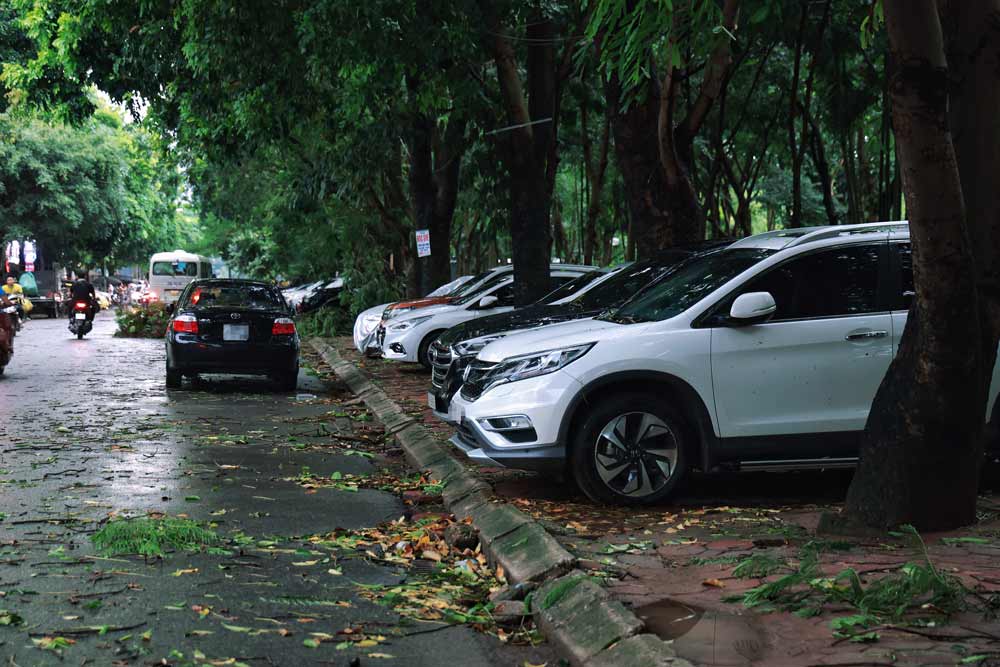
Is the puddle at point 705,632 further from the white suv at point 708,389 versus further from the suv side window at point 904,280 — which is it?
the suv side window at point 904,280

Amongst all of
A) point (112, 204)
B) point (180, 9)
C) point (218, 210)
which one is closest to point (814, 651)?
point (180, 9)

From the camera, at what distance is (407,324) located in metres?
18.7

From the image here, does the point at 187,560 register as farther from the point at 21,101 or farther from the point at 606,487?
the point at 21,101

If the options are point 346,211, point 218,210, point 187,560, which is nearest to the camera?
point 187,560

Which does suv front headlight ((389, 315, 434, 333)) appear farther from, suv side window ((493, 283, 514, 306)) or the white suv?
the white suv

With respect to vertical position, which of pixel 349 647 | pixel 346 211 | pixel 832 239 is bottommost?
pixel 349 647

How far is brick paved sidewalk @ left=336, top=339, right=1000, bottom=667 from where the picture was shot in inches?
188

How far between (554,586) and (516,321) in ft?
18.2

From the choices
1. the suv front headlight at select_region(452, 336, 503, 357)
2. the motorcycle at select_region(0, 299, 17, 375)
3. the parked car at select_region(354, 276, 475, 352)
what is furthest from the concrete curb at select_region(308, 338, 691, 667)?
the parked car at select_region(354, 276, 475, 352)

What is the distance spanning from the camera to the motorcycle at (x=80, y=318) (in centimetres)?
3064

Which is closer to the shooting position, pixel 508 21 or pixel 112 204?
pixel 508 21

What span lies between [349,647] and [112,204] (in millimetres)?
55577

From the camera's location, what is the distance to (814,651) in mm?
4734

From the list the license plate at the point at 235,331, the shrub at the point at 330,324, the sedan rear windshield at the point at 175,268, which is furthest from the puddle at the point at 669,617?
the sedan rear windshield at the point at 175,268
